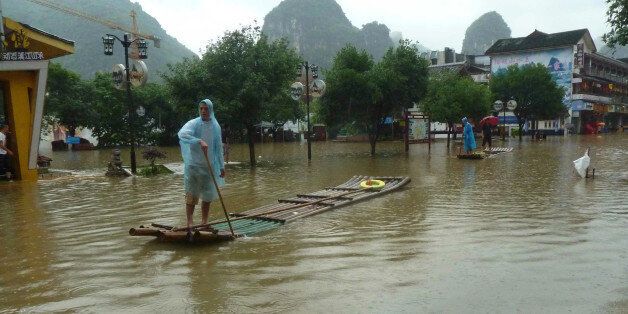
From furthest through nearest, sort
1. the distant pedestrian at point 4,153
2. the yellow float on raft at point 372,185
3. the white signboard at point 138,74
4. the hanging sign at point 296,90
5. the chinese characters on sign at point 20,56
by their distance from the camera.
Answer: the hanging sign at point 296,90
the white signboard at point 138,74
the distant pedestrian at point 4,153
the chinese characters on sign at point 20,56
the yellow float on raft at point 372,185

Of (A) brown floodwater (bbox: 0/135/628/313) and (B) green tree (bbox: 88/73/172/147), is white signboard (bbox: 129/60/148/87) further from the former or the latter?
(B) green tree (bbox: 88/73/172/147)

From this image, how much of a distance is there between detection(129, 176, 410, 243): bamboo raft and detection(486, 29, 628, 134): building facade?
52.2 m

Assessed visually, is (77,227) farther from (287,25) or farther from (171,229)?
(287,25)

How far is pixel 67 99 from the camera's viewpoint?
4038 cm

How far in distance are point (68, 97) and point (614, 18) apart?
127 ft

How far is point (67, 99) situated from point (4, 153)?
27970mm

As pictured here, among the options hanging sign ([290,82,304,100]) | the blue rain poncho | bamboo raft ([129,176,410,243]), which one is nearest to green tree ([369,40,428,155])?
hanging sign ([290,82,304,100])

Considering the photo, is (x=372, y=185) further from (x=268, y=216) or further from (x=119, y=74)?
(x=119, y=74)

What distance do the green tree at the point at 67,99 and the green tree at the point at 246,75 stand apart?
25.4 m

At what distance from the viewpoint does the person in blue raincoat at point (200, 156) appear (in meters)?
6.52

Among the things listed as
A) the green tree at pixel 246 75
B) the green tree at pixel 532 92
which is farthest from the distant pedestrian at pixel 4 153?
the green tree at pixel 532 92

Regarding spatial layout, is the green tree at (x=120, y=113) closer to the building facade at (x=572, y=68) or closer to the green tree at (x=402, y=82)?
the green tree at (x=402, y=82)

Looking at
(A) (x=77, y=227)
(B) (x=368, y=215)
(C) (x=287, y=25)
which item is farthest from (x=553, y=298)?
(C) (x=287, y=25)

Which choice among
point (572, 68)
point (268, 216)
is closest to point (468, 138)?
point (268, 216)
